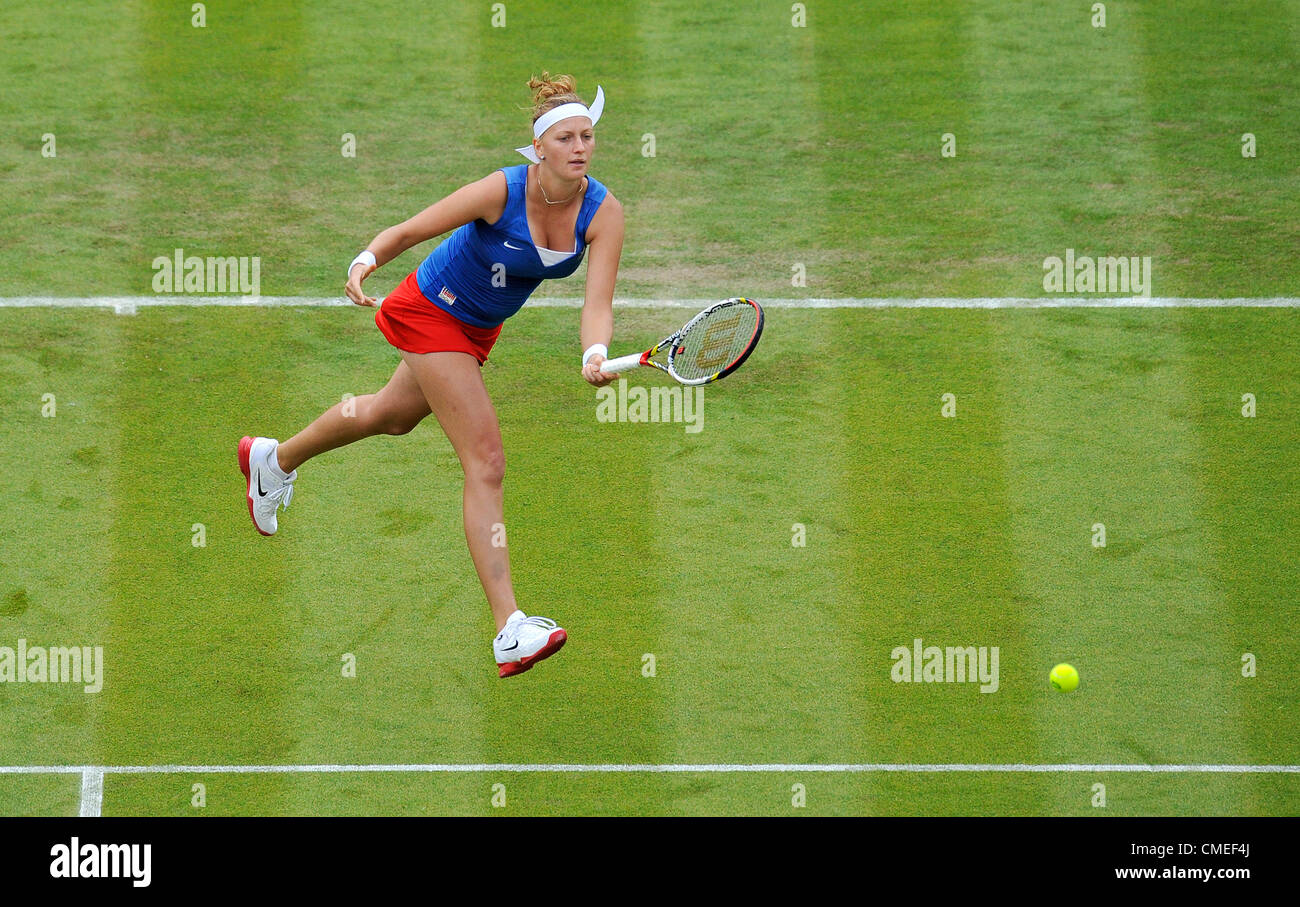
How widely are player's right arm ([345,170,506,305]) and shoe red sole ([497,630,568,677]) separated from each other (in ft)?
6.14

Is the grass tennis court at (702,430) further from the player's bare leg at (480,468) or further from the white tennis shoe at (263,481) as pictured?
the player's bare leg at (480,468)

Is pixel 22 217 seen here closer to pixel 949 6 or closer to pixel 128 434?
pixel 128 434

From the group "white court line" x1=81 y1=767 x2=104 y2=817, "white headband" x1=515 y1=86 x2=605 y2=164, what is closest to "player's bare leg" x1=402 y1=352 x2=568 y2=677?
"white headband" x1=515 y1=86 x2=605 y2=164

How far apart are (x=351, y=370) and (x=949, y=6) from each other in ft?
25.2

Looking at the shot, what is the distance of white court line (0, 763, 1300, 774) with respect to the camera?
1002 centimetres

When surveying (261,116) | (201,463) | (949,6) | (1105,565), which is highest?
(949,6)

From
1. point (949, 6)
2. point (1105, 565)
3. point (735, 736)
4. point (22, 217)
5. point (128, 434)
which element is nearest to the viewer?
point (735, 736)

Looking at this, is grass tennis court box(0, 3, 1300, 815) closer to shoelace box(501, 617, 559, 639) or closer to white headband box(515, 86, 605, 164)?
shoelace box(501, 617, 559, 639)

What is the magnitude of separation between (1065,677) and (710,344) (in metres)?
3.24

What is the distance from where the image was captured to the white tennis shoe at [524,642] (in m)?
8.59

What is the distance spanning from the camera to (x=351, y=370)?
13.2 m

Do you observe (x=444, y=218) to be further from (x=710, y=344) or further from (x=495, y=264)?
(x=710, y=344)

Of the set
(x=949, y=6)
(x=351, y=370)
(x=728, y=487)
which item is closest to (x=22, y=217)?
(x=351, y=370)

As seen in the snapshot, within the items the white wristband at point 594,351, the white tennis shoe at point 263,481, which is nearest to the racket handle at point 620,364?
the white wristband at point 594,351
